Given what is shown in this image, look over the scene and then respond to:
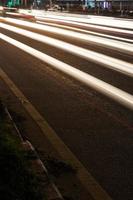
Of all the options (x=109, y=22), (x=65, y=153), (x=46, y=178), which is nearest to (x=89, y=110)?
(x=65, y=153)

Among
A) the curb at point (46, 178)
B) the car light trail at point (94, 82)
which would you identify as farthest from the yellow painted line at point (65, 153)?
the car light trail at point (94, 82)

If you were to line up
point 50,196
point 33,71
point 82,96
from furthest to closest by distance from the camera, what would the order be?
point 33,71
point 82,96
point 50,196

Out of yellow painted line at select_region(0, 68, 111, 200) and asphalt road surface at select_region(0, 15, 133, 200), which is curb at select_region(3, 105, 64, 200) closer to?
yellow painted line at select_region(0, 68, 111, 200)

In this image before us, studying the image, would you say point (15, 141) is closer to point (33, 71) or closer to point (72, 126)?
point (72, 126)

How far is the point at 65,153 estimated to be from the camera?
22.8 feet

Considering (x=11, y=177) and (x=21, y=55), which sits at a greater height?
(x=11, y=177)

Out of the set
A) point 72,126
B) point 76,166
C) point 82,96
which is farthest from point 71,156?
point 82,96

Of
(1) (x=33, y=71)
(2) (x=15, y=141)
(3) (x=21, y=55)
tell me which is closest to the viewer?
(2) (x=15, y=141)

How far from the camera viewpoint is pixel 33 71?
14492 mm

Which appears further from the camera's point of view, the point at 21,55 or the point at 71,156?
the point at 21,55

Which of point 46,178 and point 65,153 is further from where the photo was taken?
point 65,153

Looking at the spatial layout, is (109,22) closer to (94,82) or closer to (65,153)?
(94,82)

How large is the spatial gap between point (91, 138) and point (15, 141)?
1332mm

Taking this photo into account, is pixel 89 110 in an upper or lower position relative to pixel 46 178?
lower
